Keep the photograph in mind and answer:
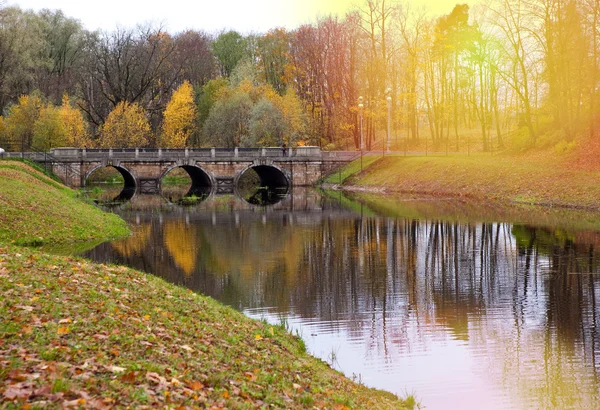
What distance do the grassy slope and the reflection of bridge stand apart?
35.6m

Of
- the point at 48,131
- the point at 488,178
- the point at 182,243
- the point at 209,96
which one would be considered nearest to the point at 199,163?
the point at 209,96

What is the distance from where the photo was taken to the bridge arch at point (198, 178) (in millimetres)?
70625

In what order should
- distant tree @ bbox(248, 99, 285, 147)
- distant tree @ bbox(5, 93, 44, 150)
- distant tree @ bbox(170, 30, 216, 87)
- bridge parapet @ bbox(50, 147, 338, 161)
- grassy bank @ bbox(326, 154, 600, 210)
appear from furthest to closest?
distant tree @ bbox(170, 30, 216, 87) < distant tree @ bbox(248, 99, 285, 147) < distant tree @ bbox(5, 93, 44, 150) < bridge parapet @ bbox(50, 147, 338, 161) < grassy bank @ bbox(326, 154, 600, 210)

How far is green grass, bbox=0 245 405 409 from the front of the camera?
24.4 feet

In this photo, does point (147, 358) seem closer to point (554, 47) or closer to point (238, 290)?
point (238, 290)

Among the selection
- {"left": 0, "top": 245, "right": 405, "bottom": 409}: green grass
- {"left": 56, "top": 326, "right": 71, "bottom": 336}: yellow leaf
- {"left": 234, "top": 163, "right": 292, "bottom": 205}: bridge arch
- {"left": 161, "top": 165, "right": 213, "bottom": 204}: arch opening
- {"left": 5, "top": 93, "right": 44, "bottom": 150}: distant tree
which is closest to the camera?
{"left": 0, "top": 245, "right": 405, "bottom": 409}: green grass

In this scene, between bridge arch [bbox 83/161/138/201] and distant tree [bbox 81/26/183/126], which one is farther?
distant tree [bbox 81/26/183/126]

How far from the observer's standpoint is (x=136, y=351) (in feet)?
29.4

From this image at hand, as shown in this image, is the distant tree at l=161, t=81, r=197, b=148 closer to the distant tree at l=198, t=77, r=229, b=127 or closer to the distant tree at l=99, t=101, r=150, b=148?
the distant tree at l=198, t=77, r=229, b=127

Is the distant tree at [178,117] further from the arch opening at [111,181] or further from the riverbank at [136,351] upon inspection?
the riverbank at [136,351]

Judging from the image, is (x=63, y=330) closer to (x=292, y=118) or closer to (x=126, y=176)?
(x=126, y=176)

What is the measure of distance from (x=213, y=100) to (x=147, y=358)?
247 feet

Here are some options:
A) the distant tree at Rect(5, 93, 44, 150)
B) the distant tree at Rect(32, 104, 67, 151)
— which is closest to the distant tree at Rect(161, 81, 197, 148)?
the distant tree at Rect(32, 104, 67, 151)

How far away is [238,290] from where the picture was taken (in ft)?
61.4
